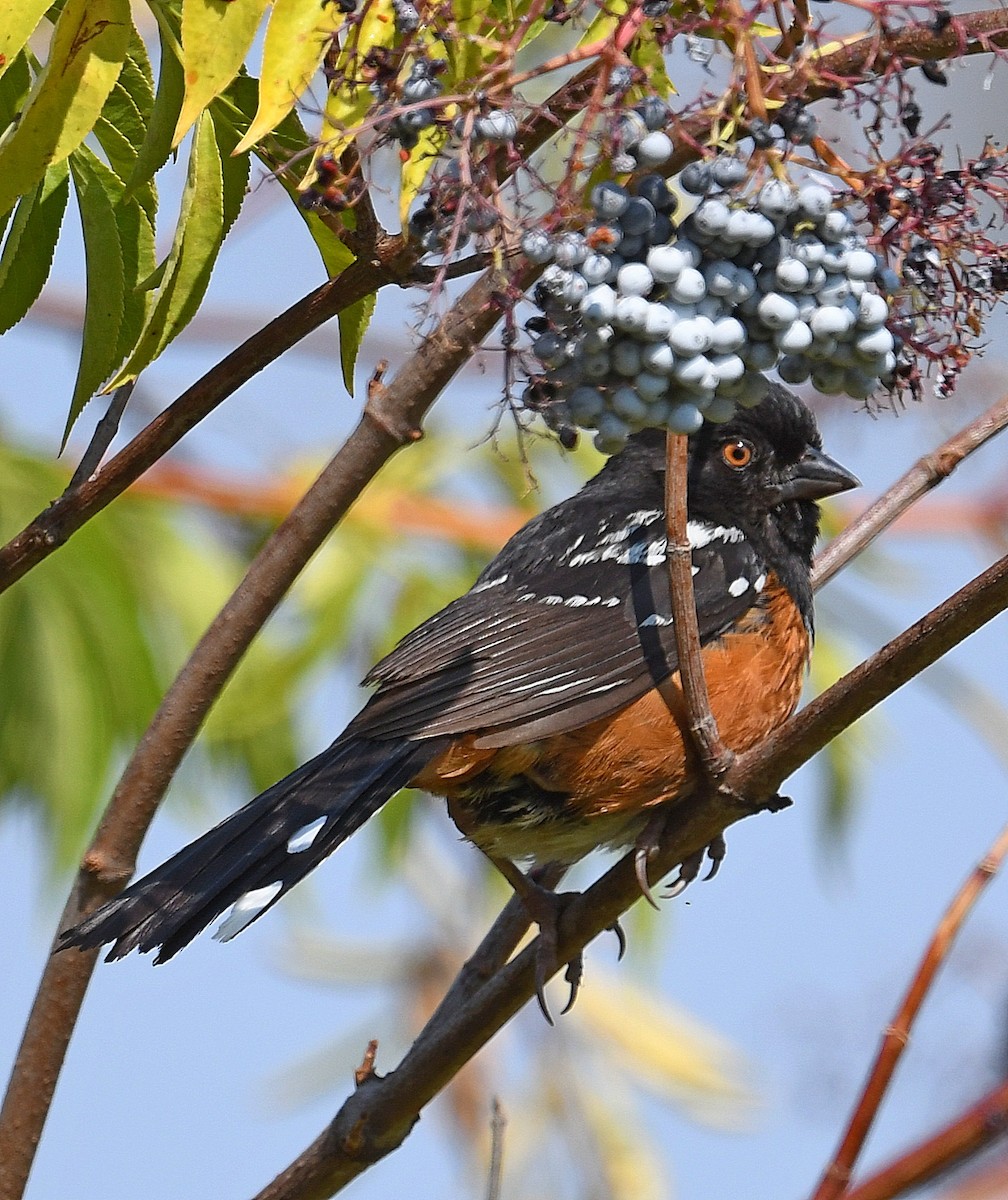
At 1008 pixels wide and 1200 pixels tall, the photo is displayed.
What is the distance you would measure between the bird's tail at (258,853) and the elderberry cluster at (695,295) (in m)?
1.01

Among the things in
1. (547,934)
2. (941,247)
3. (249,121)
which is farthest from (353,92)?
(547,934)

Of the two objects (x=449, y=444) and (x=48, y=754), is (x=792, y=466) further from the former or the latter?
(x=48, y=754)

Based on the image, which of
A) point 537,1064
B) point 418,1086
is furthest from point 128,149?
point 537,1064

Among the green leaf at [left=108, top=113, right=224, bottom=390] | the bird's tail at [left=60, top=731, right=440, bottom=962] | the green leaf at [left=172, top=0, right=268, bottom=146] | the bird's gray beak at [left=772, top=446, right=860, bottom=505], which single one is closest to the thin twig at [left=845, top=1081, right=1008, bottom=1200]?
the bird's tail at [left=60, top=731, right=440, bottom=962]

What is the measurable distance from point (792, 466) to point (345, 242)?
2.00m

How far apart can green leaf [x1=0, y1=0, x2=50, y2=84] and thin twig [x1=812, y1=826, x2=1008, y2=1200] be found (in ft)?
4.46

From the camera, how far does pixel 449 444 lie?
442 centimetres

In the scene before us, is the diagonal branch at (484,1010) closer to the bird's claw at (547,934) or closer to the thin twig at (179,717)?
the bird's claw at (547,934)

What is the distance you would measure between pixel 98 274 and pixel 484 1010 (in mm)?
1179

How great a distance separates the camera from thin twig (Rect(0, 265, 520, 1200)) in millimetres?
1899

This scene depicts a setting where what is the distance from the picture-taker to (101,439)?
1870 mm

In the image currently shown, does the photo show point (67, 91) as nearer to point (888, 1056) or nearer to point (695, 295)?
point (695, 295)

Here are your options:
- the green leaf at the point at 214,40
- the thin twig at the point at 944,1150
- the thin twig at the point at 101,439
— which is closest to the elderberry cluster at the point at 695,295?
the green leaf at the point at 214,40

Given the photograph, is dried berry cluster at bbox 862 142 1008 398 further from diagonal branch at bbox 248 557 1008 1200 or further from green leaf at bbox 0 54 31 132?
green leaf at bbox 0 54 31 132
